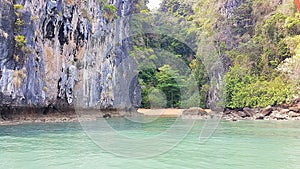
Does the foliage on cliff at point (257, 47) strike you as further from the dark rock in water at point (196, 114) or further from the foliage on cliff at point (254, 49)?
the dark rock in water at point (196, 114)

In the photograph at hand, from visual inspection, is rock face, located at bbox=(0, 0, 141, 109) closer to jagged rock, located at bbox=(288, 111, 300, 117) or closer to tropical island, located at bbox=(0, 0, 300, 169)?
tropical island, located at bbox=(0, 0, 300, 169)

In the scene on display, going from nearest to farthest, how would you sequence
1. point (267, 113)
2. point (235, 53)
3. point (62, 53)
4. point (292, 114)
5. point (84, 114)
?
point (62, 53), point (292, 114), point (84, 114), point (267, 113), point (235, 53)

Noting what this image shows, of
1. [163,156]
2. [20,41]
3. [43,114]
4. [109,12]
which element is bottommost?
[163,156]

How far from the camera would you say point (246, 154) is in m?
8.95

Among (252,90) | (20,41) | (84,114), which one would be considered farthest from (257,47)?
(20,41)

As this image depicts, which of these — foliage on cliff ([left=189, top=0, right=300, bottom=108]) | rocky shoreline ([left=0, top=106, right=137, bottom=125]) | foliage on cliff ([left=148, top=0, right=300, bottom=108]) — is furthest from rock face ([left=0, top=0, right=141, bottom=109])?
foliage on cliff ([left=189, top=0, right=300, bottom=108])

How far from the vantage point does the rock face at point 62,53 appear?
18938 mm

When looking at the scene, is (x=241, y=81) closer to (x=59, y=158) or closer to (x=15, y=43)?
(x=15, y=43)

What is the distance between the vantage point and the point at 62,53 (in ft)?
76.0

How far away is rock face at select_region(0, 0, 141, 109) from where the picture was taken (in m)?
18.9

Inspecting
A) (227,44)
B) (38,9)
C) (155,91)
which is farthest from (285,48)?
(38,9)

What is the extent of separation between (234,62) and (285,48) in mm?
5615

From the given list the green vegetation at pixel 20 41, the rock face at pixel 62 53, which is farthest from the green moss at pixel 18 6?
the green vegetation at pixel 20 41

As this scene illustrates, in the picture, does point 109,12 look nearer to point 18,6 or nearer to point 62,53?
point 62,53
